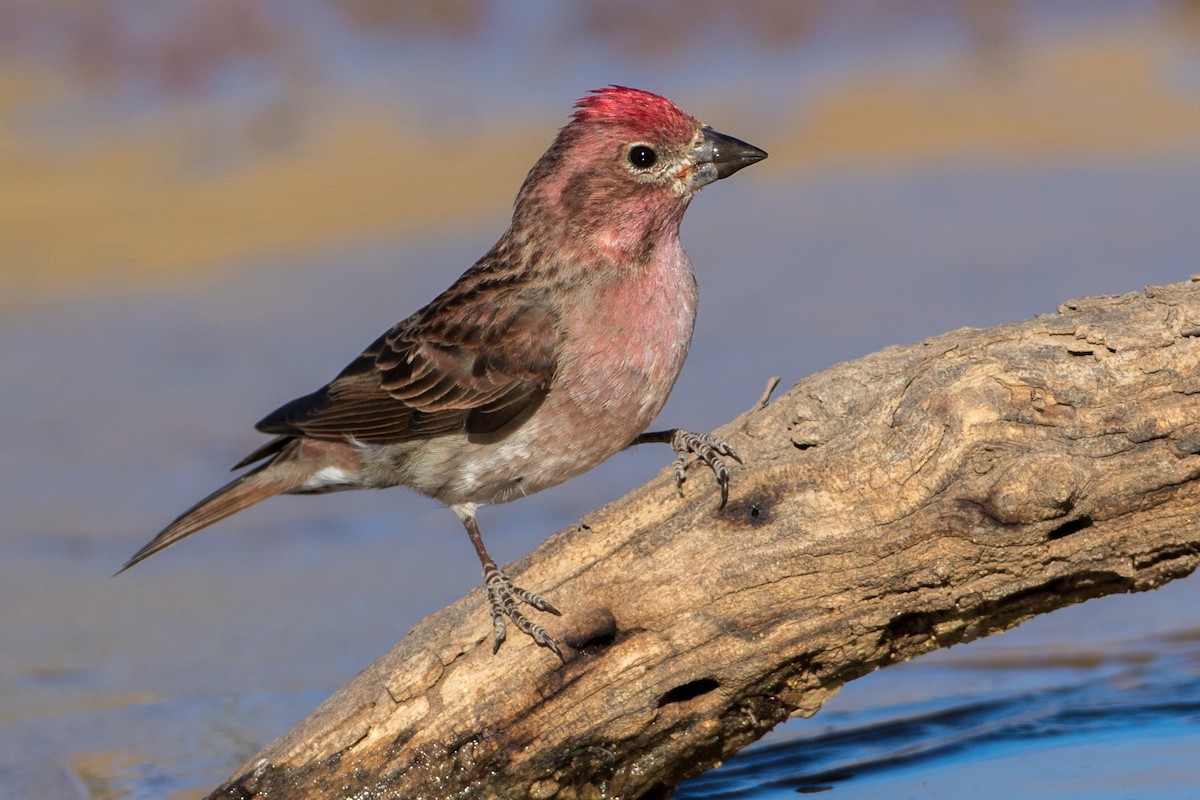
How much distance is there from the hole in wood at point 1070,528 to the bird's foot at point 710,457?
2.89ft

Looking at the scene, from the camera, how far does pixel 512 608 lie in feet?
17.3

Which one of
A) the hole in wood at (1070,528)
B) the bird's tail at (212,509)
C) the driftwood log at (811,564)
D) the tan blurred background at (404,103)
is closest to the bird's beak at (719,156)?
the driftwood log at (811,564)

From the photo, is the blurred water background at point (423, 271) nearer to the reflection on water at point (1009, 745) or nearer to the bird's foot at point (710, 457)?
the reflection on water at point (1009, 745)

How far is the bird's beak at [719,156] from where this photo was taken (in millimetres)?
6051

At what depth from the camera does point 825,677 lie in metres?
5.26

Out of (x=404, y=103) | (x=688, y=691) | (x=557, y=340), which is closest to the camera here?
(x=688, y=691)

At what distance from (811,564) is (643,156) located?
1.69 metres

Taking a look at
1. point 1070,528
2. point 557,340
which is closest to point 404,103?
point 557,340

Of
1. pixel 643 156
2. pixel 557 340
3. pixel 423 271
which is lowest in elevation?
pixel 557 340

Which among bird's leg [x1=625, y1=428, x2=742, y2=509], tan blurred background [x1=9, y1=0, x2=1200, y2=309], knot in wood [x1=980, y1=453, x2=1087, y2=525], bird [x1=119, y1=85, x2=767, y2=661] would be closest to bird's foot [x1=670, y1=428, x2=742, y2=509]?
bird's leg [x1=625, y1=428, x2=742, y2=509]

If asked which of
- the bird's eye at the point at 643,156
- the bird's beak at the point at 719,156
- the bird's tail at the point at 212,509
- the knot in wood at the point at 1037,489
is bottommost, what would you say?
the knot in wood at the point at 1037,489

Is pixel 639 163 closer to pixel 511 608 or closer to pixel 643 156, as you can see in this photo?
pixel 643 156

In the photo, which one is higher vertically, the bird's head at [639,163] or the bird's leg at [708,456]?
the bird's head at [639,163]

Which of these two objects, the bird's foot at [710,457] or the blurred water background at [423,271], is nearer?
the bird's foot at [710,457]
